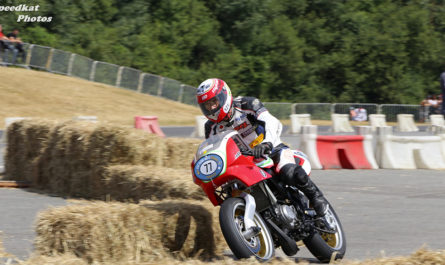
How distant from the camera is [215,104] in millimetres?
6652

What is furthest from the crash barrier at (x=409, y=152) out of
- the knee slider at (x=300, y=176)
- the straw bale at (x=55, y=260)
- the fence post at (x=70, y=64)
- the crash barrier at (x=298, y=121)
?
the fence post at (x=70, y=64)

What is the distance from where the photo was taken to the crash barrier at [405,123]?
107ft

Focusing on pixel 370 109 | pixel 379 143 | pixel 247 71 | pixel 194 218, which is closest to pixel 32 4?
pixel 247 71

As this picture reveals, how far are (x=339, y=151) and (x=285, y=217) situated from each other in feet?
29.3

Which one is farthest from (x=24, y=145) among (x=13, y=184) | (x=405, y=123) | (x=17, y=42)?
(x=405, y=123)

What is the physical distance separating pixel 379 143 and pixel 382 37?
37.6 m

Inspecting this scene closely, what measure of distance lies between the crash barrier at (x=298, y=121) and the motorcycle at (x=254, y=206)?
22.5m

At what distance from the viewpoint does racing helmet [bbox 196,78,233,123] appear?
6617 millimetres

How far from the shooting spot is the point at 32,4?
41.8 meters

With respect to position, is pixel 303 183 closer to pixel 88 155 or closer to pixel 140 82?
pixel 88 155

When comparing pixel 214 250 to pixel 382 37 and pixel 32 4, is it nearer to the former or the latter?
pixel 32 4

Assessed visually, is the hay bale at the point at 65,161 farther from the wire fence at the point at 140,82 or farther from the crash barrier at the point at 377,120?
the crash barrier at the point at 377,120

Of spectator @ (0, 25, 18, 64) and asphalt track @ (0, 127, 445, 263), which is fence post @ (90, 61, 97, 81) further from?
asphalt track @ (0, 127, 445, 263)

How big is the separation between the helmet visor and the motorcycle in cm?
25
